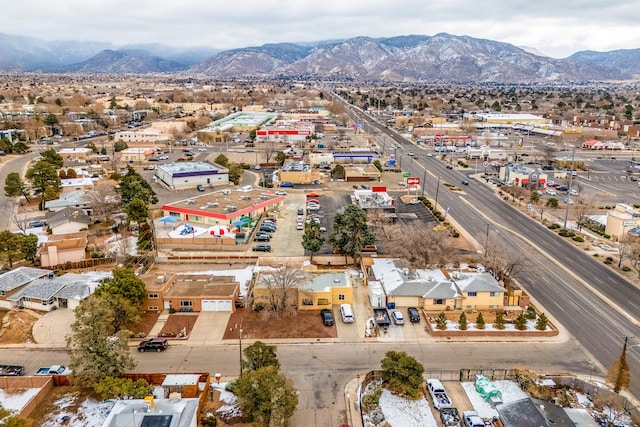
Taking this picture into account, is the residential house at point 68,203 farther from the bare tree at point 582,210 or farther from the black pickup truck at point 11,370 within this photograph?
the bare tree at point 582,210

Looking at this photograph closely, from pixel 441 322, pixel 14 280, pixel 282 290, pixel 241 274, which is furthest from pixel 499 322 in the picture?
pixel 14 280

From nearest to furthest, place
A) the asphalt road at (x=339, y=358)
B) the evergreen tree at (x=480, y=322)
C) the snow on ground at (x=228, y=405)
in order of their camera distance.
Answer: the snow on ground at (x=228, y=405) → the asphalt road at (x=339, y=358) → the evergreen tree at (x=480, y=322)

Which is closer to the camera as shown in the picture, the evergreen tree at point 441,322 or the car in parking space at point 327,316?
the evergreen tree at point 441,322

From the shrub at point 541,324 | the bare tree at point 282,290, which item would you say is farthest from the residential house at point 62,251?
the shrub at point 541,324

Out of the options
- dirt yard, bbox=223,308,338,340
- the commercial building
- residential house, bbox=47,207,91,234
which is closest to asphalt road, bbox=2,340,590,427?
dirt yard, bbox=223,308,338,340

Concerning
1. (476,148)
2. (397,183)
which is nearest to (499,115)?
(476,148)

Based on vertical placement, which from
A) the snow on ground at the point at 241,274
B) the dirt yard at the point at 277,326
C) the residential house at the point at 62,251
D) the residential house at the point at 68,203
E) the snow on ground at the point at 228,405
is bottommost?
the snow on ground at the point at 228,405

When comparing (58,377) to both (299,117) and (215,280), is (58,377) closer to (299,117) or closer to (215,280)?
(215,280)
